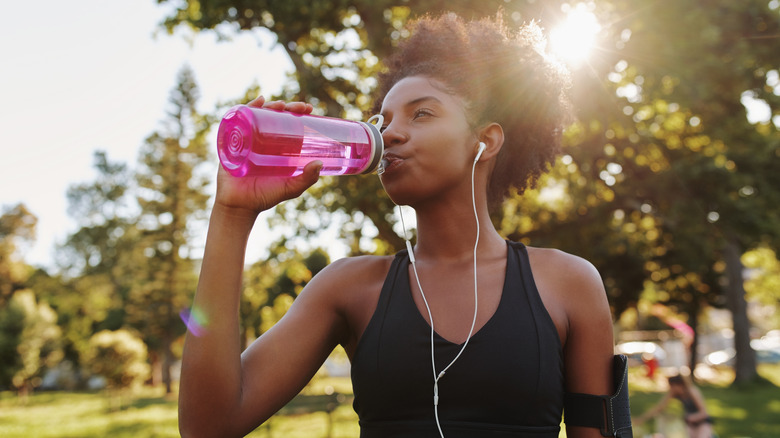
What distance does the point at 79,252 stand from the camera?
51.9m

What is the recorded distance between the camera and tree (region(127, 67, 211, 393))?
3856cm

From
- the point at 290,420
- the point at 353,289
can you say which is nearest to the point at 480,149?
the point at 353,289

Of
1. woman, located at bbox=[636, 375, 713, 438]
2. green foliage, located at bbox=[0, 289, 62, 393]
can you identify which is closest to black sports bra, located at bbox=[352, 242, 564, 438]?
woman, located at bbox=[636, 375, 713, 438]

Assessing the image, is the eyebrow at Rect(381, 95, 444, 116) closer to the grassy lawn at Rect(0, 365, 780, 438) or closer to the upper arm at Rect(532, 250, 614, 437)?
the upper arm at Rect(532, 250, 614, 437)

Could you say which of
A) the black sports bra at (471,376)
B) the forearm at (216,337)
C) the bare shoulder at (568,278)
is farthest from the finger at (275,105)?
the bare shoulder at (568,278)

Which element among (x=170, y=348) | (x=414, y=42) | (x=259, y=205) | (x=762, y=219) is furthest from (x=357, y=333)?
(x=170, y=348)

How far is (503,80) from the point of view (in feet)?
6.84

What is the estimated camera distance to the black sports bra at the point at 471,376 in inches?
61.5

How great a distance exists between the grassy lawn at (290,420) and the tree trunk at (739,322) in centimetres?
60

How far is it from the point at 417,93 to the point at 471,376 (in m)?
0.82

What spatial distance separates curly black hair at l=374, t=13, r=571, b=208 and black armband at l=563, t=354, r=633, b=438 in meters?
0.73

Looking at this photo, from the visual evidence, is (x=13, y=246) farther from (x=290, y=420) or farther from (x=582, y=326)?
(x=582, y=326)

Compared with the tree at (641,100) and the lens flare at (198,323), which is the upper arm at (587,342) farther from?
the tree at (641,100)

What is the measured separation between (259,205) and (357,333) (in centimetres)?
49
